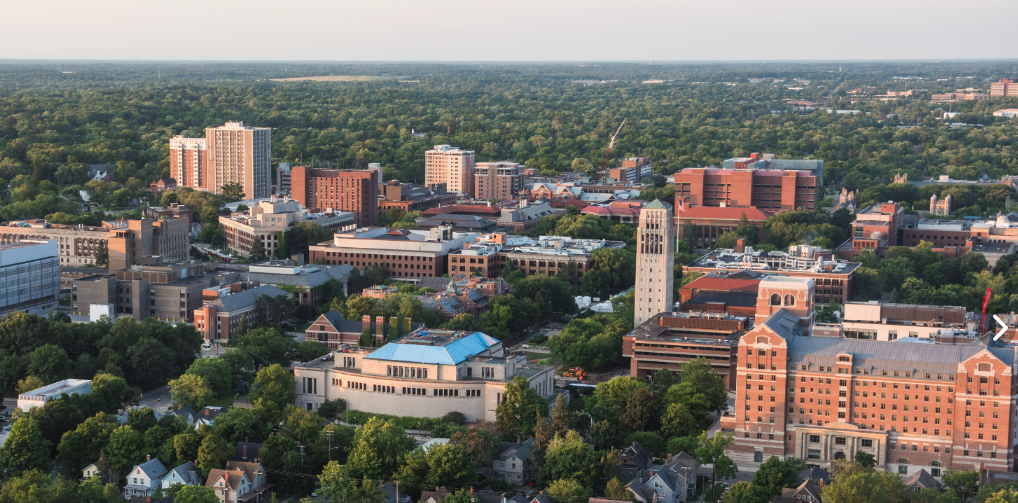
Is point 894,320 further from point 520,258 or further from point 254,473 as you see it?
point 254,473

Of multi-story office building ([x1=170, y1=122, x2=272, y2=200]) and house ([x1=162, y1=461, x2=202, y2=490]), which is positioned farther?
multi-story office building ([x1=170, y1=122, x2=272, y2=200])

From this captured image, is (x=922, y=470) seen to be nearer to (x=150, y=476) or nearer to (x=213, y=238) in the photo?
(x=150, y=476)

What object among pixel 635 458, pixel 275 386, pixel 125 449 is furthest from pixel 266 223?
pixel 635 458

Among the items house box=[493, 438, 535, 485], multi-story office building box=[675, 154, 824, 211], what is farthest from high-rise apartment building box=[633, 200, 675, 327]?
multi-story office building box=[675, 154, 824, 211]

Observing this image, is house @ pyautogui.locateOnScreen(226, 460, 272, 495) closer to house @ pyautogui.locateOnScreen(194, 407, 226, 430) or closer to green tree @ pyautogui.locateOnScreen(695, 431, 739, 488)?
house @ pyautogui.locateOnScreen(194, 407, 226, 430)

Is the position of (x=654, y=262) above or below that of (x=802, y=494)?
above

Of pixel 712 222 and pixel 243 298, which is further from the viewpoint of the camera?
pixel 712 222
